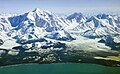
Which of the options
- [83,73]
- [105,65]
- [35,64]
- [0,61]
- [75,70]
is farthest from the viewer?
[0,61]

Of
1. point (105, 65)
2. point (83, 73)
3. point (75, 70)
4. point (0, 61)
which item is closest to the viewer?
point (83, 73)

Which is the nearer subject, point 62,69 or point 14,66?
point 62,69

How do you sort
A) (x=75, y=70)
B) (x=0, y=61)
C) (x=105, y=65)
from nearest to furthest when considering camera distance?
(x=75, y=70), (x=105, y=65), (x=0, y=61)

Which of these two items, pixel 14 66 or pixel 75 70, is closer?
pixel 75 70

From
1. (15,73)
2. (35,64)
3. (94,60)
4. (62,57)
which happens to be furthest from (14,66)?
(94,60)

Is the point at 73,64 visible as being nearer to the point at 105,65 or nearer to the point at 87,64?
the point at 87,64

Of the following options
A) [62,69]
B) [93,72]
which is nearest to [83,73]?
[93,72]

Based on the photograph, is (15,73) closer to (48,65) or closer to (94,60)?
(48,65)
